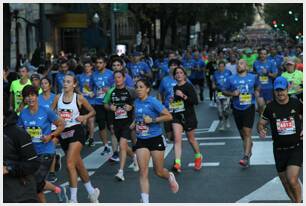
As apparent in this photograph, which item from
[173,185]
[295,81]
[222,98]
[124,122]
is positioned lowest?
[173,185]

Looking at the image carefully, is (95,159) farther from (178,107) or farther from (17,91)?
(178,107)

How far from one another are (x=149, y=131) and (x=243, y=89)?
117 inches

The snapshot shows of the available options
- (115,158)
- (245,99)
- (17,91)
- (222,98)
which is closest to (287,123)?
(245,99)

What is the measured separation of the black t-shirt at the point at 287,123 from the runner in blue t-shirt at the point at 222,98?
7.31 meters

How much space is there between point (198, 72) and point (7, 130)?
1750 cm

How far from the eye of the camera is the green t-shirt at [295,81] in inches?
552

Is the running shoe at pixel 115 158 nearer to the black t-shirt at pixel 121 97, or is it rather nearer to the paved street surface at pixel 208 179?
the paved street surface at pixel 208 179

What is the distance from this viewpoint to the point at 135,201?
876cm

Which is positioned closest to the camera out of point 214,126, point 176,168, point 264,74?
point 176,168

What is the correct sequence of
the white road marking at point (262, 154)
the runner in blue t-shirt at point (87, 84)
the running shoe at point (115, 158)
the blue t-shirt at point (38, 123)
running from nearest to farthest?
the blue t-shirt at point (38, 123) → the white road marking at point (262, 154) → the running shoe at point (115, 158) → the runner in blue t-shirt at point (87, 84)

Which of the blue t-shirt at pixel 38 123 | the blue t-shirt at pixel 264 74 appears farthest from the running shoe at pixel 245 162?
the blue t-shirt at pixel 264 74

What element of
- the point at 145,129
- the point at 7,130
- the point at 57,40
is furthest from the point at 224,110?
the point at 57,40

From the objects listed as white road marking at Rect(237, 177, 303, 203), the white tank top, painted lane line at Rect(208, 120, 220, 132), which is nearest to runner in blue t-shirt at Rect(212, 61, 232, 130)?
painted lane line at Rect(208, 120, 220, 132)

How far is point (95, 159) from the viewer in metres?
12.3
